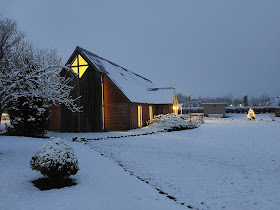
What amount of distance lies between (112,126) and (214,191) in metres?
16.1

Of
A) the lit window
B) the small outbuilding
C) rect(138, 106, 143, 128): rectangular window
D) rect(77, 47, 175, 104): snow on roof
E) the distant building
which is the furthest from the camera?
the small outbuilding

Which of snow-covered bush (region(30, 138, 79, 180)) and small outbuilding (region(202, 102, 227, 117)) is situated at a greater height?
small outbuilding (region(202, 102, 227, 117))

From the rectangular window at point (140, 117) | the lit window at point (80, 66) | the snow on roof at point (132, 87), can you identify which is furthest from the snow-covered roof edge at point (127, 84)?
the rectangular window at point (140, 117)

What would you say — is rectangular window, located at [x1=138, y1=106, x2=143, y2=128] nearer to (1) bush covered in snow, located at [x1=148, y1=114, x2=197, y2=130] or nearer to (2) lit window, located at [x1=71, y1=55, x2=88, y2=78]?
(1) bush covered in snow, located at [x1=148, y1=114, x2=197, y2=130]

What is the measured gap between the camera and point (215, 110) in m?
47.6

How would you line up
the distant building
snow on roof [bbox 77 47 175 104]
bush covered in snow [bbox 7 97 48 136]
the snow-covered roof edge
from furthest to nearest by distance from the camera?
snow on roof [bbox 77 47 175 104] < the snow-covered roof edge < the distant building < bush covered in snow [bbox 7 97 48 136]

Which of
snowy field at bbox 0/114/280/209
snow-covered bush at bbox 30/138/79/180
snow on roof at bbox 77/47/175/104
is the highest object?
snow on roof at bbox 77/47/175/104

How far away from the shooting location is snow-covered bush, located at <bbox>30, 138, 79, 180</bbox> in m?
5.92

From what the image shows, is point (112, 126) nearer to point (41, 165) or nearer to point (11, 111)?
point (11, 111)

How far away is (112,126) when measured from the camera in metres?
21.5

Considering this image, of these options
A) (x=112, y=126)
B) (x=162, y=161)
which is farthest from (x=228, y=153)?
(x=112, y=126)

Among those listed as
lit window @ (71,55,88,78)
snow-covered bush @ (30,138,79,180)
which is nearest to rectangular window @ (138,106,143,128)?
lit window @ (71,55,88,78)

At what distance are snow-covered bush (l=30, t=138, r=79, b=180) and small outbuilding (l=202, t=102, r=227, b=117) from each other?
44.9 m

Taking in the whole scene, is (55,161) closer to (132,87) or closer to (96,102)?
(96,102)
